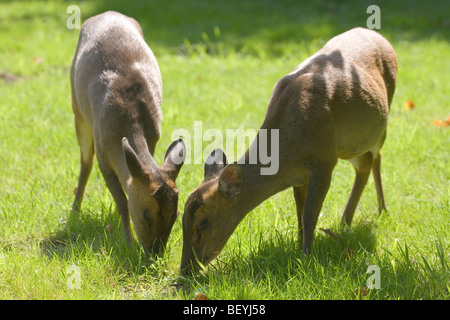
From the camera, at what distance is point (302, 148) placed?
4.65m

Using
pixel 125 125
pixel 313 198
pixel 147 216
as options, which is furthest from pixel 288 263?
pixel 125 125

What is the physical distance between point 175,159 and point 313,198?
3.60 feet

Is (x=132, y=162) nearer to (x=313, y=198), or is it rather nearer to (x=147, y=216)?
(x=147, y=216)

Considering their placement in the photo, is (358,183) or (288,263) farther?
(358,183)

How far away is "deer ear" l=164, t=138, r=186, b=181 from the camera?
189 inches

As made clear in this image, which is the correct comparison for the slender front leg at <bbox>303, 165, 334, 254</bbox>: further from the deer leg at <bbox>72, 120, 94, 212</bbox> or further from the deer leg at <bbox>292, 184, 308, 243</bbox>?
the deer leg at <bbox>72, 120, 94, 212</bbox>

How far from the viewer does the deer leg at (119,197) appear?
514cm

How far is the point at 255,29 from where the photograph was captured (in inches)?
516

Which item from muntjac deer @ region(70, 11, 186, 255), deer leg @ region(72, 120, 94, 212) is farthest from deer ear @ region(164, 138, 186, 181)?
deer leg @ region(72, 120, 94, 212)

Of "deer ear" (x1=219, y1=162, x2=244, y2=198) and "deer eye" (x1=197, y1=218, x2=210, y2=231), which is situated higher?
"deer ear" (x1=219, y1=162, x2=244, y2=198)

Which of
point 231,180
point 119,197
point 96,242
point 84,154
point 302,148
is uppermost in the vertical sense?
point 302,148

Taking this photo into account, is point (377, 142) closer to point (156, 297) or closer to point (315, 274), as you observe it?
point (315, 274)

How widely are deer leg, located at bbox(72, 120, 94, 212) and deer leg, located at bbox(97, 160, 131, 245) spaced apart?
0.65m

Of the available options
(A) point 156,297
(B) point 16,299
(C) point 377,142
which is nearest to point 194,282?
(A) point 156,297
